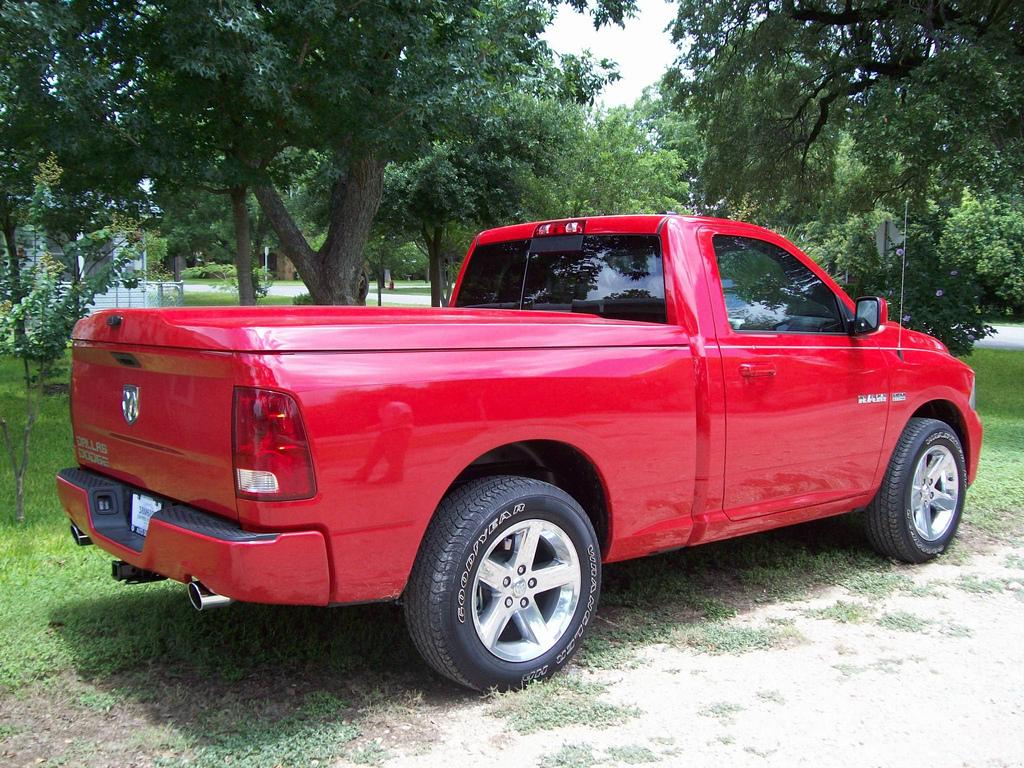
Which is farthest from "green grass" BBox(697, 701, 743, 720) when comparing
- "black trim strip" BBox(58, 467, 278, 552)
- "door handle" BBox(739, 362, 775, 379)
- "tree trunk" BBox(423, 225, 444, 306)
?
"tree trunk" BBox(423, 225, 444, 306)

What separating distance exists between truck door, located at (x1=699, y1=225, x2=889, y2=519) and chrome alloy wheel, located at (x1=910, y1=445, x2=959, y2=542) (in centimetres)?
52

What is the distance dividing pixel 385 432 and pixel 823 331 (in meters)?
2.81

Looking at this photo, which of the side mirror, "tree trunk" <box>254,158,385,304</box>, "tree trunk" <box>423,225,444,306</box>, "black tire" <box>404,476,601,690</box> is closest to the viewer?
"black tire" <box>404,476,601,690</box>

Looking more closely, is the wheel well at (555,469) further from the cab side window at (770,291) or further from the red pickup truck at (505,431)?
the cab side window at (770,291)

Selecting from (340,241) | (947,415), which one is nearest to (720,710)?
(947,415)

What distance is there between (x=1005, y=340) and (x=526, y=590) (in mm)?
28132

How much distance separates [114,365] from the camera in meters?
3.68

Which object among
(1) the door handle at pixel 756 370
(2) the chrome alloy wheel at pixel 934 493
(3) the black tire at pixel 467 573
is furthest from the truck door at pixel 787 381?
(3) the black tire at pixel 467 573

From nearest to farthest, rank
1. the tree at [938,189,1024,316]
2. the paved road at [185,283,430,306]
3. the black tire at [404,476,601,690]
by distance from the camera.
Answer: the black tire at [404,476,601,690] < the tree at [938,189,1024,316] < the paved road at [185,283,430,306]

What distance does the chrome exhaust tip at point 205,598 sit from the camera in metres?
3.11

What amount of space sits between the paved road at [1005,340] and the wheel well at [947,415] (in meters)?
17.5

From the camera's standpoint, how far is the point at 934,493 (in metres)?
5.62

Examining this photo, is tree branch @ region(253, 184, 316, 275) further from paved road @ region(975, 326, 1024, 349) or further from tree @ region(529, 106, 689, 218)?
paved road @ region(975, 326, 1024, 349)

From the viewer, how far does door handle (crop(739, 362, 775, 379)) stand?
14.3ft
